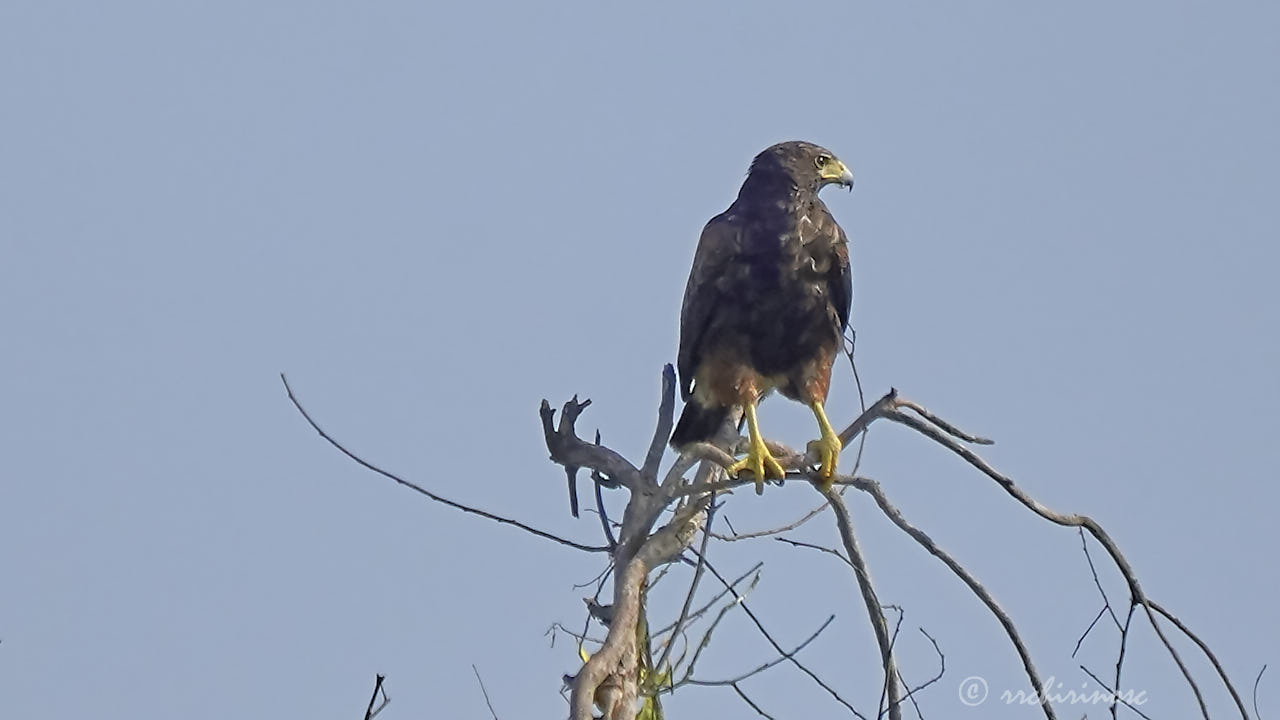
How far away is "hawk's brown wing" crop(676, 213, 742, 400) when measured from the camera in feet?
20.2

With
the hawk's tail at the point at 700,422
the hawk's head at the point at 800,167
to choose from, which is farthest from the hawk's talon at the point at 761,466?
the hawk's head at the point at 800,167

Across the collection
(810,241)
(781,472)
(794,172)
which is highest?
(794,172)

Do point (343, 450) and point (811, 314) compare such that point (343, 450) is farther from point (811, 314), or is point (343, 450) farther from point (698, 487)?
point (811, 314)

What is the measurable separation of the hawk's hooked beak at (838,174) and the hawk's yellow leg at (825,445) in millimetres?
1028

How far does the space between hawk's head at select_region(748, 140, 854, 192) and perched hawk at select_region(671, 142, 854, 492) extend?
73mm

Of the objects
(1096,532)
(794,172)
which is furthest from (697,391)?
(1096,532)

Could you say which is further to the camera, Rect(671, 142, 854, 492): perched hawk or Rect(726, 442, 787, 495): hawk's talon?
Rect(671, 142, 854, 492): perched hawk

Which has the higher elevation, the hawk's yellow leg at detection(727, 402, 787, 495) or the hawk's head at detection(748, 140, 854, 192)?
the hawk's head at detection(748, 140, 854, 192)

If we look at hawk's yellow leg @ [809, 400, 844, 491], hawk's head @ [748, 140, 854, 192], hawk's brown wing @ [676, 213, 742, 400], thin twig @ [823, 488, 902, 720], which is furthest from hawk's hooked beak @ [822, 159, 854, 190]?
thin twig @ [823, 488, 902, 720]

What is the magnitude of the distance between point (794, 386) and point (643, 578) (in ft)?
5.51

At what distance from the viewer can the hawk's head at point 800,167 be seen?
21.1ft

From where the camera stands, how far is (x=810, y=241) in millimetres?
6141

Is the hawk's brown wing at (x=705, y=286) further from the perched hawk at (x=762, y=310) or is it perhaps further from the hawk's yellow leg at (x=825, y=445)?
the hawk's yellow leg at (x=825, y=445)

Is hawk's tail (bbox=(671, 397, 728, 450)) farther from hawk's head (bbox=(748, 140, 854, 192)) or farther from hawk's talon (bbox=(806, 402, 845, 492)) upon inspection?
hawk's head (bbox=(748, 140, 854, 192))
